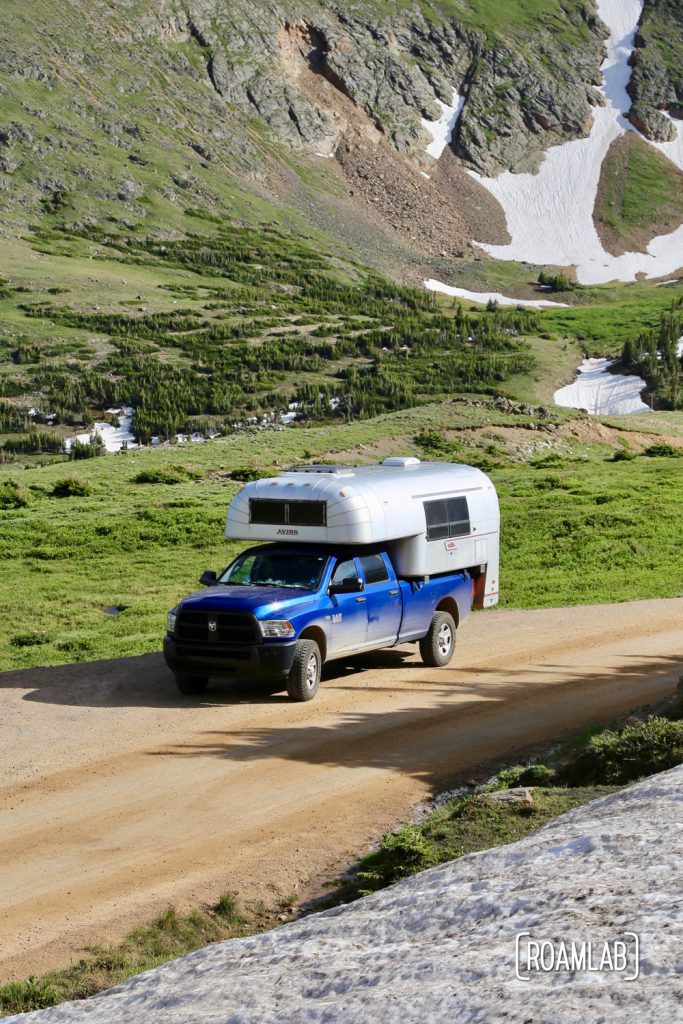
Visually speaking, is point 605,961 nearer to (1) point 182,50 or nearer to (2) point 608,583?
(2) point 608,583

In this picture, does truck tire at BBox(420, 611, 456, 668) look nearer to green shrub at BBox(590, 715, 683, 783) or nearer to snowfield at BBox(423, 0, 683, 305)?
green shrub at BBox(590, 715, 683, 783)

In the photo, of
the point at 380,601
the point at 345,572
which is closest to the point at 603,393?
the point at 380,601

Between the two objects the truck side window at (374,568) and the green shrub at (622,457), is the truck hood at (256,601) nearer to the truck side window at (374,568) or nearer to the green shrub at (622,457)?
the truck side window at (374,568)

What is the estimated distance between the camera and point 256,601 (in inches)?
634

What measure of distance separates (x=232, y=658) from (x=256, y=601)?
86 centimetres

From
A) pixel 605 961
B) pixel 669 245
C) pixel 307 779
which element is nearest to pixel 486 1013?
pixel 605 961

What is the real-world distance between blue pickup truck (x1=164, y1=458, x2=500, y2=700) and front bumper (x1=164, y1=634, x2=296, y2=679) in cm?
1

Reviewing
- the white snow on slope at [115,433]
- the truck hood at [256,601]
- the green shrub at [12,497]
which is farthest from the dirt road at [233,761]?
the white snow on slope at [115,433]

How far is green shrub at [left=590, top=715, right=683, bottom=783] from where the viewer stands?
10508 millimetres

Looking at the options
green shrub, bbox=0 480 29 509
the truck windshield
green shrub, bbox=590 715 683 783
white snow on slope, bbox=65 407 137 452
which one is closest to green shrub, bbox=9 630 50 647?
the truck windshield

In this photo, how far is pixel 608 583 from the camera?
2820 cm

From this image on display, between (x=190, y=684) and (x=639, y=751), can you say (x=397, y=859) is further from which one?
(x=190, y=684)

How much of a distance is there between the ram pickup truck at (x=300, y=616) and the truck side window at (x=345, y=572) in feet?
0.05

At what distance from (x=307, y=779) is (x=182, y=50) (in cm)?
19369
